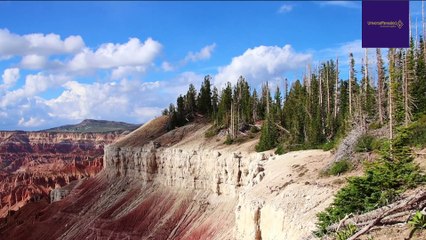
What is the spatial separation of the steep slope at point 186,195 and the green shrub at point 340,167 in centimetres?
66

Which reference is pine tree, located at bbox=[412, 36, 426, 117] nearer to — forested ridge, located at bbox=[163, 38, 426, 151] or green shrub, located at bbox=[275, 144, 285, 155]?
forested ridge, located at bbox=[163, 38, 426, 151]

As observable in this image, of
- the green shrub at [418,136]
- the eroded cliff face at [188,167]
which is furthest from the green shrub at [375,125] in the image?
the eroded cliff face at [188,167]

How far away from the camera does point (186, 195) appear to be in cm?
5859

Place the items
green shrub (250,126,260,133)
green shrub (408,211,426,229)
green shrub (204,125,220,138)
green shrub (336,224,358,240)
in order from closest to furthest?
green shrub (408,211,426,229) → green shrub (336,224,358,240) → green shrub (250,126,260,133) → green shrub (204,125,220,138)

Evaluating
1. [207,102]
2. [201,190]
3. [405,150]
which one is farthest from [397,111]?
[207,102]

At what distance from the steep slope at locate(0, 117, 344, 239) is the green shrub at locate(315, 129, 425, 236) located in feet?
11.1

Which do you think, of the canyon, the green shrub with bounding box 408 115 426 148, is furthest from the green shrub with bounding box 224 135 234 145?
the canyon

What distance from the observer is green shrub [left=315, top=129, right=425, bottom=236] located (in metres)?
16.2

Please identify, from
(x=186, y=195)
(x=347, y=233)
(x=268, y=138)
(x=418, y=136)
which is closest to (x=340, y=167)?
(x=418, y=136)

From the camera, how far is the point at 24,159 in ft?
561

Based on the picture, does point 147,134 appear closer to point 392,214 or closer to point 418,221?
point 392,214

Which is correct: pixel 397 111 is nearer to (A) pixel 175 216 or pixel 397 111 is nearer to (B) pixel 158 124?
(A) pixel 175 216

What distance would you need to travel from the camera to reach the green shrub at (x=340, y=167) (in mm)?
27625

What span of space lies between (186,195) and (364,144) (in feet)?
107
